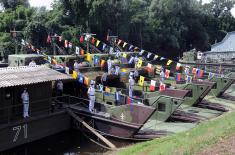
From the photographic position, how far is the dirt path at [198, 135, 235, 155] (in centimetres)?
957

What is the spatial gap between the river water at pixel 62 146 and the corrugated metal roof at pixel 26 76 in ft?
10.3

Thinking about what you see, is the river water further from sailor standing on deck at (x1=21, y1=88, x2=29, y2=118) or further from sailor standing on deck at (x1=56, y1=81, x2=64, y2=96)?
sailor standing on deck at (x1=56, y1=81, x2=64, y2=96)

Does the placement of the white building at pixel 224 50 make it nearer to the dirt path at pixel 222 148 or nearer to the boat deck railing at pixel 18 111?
the boat deck railing at pixel 18 111

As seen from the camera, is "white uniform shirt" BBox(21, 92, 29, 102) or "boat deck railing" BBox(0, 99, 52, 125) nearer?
"boat deck railing" BBox(0, 99, 52, 125)

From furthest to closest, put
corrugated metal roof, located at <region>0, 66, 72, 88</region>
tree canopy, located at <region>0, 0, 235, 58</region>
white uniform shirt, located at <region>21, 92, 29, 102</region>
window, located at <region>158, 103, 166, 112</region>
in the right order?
tree canopy, located at <region>0, 0, 235, 58</region>
window, located at <region>158, 103, 166, 112</region>
white uniform shirt, located at <region>21, 92, 29, 102</region>
corrugated metal roof, located at <region>0, 66, 72, 88</region>

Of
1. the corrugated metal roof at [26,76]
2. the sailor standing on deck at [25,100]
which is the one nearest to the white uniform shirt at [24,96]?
the sailor standing on deck at [25,100]

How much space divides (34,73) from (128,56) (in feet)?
42.7

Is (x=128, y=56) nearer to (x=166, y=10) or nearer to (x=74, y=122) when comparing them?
(x=74, y=122)

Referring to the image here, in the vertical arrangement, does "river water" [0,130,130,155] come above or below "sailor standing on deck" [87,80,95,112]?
below

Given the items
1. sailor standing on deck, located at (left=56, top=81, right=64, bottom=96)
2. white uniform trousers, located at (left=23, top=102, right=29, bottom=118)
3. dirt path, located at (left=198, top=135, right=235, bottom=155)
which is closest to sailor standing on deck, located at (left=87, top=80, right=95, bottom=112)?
sailor standing on deck, located at (left=56, top=81, right=64, bottom=96)

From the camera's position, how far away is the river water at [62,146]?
16094 millimetres

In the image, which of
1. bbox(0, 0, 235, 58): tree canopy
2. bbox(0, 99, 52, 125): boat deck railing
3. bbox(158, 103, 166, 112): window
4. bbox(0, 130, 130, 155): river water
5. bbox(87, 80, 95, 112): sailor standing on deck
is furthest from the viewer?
bbox(0, 0, 235, 58): tree canopy

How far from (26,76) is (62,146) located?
3.91 meters

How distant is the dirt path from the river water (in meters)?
6.84
